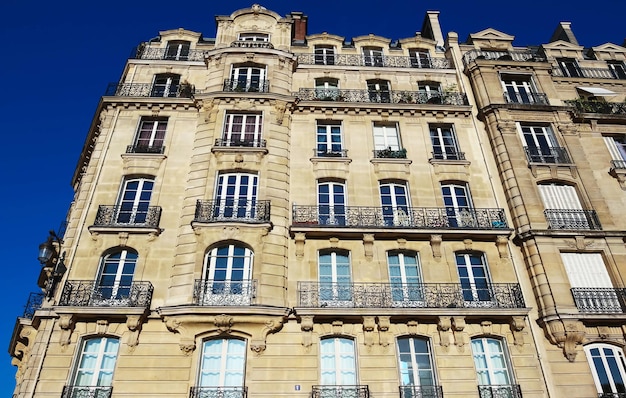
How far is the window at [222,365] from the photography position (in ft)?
40.3

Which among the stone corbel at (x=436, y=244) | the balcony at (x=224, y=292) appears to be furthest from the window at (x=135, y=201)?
the stone corbel at (x=436, y=244)

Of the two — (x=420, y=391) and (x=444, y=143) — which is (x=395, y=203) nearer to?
(x=444, y=143)

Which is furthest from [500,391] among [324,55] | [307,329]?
[324,55]

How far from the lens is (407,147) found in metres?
17.7

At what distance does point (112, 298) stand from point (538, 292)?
42.2 feet

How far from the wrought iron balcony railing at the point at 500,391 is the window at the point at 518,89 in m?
11.7

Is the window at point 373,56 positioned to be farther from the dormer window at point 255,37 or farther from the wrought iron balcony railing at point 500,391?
the wrought iron balcony railing at point 500,391

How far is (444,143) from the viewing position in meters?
18.2

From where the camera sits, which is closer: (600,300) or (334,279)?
(600,300)

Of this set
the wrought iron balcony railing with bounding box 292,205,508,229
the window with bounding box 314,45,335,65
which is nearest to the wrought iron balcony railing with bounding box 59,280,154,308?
the wrought iron balcony railing with bounding box 292,205,508,229

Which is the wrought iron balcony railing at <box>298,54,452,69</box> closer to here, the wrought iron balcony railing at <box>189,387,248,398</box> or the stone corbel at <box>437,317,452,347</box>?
the stone corbel at <box>437,317,452,347</box>

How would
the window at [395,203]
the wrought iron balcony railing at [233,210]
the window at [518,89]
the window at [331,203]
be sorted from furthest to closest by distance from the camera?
the window at [518,89]
the window at [395,203]
the window at [331,203]
the wrought iron balcony railing at [233,210]

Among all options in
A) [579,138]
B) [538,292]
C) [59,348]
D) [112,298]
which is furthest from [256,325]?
[579,138]

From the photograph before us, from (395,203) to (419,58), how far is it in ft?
29.3
